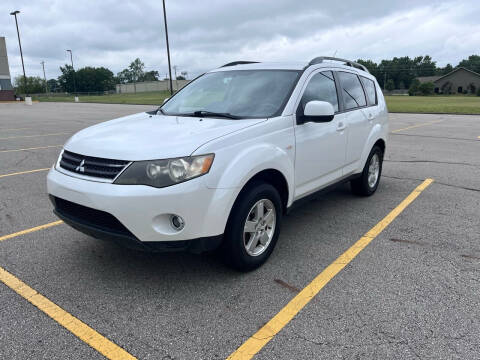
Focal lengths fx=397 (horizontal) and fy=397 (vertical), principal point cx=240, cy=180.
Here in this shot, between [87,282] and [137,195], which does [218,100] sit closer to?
[137,195]

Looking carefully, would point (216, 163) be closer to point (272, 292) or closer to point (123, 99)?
point (272, 292)

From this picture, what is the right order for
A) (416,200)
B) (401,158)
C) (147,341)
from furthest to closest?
(401,158) < (416,200) < (147,341)

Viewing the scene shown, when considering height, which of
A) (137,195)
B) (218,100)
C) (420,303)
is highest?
(218,100)

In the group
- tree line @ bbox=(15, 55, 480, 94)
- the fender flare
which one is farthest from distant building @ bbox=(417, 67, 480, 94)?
the fender flare

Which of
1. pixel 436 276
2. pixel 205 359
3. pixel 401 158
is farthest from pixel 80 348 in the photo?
pixel 401 158

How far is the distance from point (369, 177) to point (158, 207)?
376 cm

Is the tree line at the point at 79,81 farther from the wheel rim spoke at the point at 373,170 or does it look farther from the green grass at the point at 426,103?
the wheel rim spoke at the point at 373,170

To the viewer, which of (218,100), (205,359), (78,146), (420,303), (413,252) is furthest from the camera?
(218,100)

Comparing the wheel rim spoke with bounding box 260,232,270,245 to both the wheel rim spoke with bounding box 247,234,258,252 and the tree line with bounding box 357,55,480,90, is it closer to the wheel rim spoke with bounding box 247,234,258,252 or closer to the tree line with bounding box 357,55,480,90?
the wheel rim spoke with bounding box 247,234,258,252

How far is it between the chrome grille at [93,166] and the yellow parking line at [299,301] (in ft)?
4.92

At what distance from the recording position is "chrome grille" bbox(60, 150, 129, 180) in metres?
2.91

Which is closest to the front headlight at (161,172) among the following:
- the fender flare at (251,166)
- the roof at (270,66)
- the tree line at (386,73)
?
the fender flare at (251,166)

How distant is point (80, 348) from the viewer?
8.13 ft

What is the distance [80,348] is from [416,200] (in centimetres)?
469
